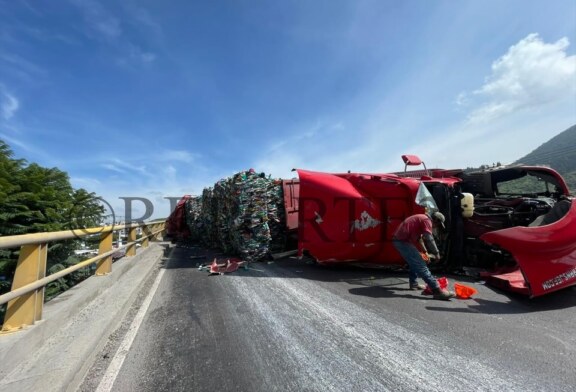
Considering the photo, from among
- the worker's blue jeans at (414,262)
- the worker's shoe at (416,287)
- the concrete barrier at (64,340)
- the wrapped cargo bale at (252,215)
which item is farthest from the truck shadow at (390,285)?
the concrete barrier at (64,340)

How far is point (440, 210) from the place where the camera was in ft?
25.1

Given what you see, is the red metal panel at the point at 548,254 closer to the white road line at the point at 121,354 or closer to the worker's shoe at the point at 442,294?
the worker's shoe at the point at 442,294

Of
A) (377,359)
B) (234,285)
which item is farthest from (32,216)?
(377,359)

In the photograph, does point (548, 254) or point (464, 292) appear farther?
point (464, 292)

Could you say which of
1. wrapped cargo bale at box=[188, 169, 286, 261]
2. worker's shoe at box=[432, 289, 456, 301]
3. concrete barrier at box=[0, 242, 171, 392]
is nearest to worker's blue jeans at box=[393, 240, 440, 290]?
worker's shoe at box=[432, 289, 456, 301]

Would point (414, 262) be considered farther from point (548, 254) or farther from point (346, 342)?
point (346, 342)

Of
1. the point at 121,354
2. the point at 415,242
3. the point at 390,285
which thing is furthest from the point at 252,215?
the point at 121,354

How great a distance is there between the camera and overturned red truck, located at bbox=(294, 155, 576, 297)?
720 centimetres

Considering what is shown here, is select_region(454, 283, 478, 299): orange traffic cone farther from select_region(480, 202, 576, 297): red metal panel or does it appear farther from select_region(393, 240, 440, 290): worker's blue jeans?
select_region(480, 202, 576, 297): red metal panel

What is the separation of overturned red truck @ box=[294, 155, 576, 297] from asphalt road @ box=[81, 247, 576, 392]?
141 centimetres

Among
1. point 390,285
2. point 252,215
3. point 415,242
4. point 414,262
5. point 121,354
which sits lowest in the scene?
point 121,354

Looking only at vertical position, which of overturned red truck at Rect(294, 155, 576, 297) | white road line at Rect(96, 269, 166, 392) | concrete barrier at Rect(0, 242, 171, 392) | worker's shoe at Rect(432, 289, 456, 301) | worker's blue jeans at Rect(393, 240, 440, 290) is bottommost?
white road line at Rect(96, 269, 166, 392)

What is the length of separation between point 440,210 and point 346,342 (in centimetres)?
487

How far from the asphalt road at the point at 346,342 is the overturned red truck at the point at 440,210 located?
1.41 meters
